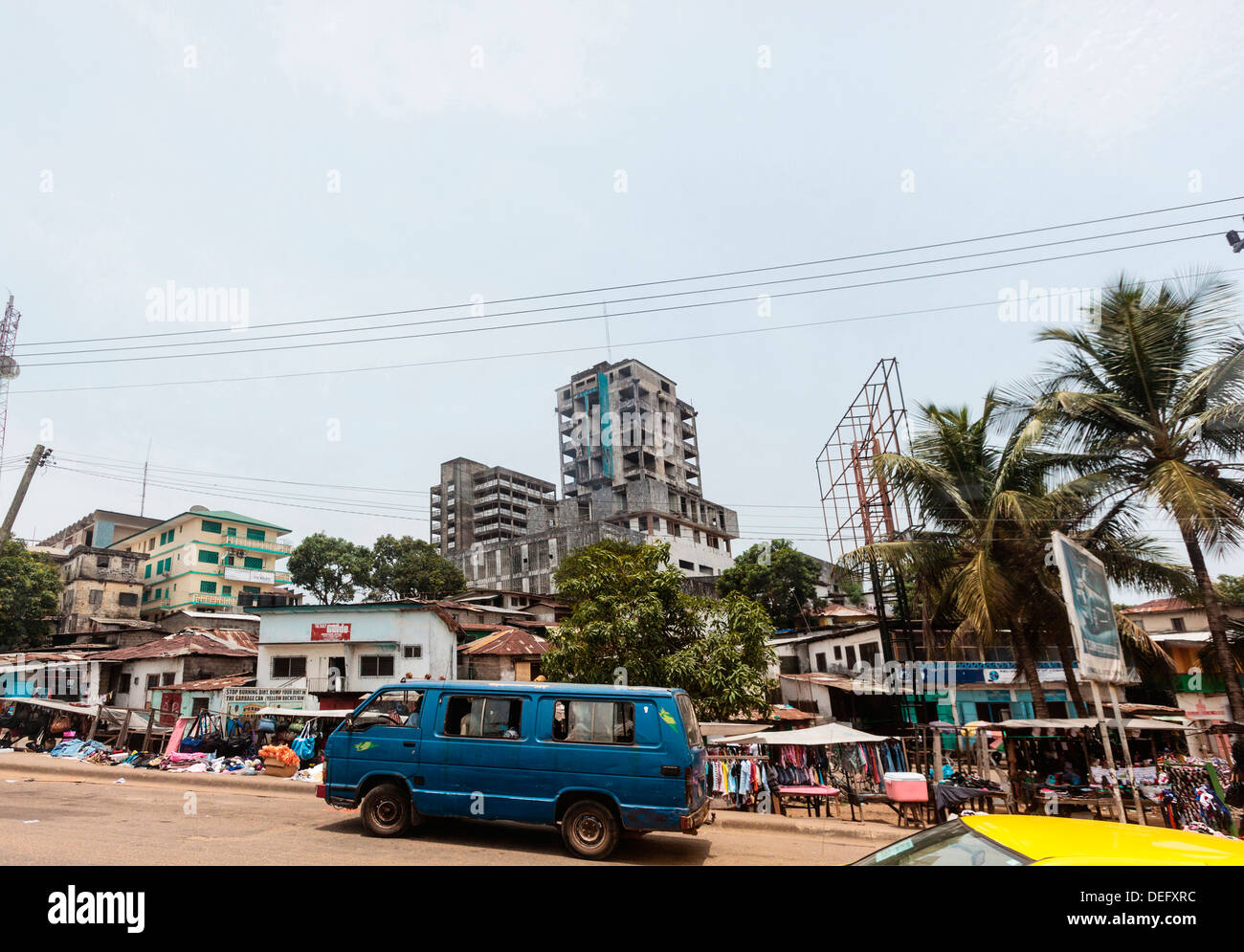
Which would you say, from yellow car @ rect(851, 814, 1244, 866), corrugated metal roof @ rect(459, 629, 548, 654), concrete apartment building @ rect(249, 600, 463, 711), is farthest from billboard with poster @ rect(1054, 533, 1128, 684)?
concrete apartment building @ rect(249, 600, 463, 711)

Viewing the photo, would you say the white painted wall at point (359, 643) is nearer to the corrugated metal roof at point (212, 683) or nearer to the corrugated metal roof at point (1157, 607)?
the corrugated metal roof at point (212, 683)

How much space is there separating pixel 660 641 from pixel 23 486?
70.5 feet

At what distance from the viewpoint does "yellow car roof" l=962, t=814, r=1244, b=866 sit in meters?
3.29

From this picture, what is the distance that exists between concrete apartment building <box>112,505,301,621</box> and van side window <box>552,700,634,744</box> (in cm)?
5667

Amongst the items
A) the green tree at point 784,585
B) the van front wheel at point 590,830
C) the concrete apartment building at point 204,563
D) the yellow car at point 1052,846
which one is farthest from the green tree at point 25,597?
the yellow car at point 1052,846

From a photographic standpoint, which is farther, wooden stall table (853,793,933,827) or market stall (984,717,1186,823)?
market stall (984,717,1186,823)

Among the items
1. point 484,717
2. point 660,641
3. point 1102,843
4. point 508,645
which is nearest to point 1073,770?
point 660,641

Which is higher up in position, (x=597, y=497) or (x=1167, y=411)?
(x=597, y=497)

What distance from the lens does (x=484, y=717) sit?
387 inches

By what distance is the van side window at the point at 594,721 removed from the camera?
937 centimetres

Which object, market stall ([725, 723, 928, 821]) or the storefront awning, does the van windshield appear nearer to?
market stall ([725, 723, 928, 821])

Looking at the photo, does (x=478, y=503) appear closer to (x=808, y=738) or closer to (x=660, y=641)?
(x=660, y=641)
